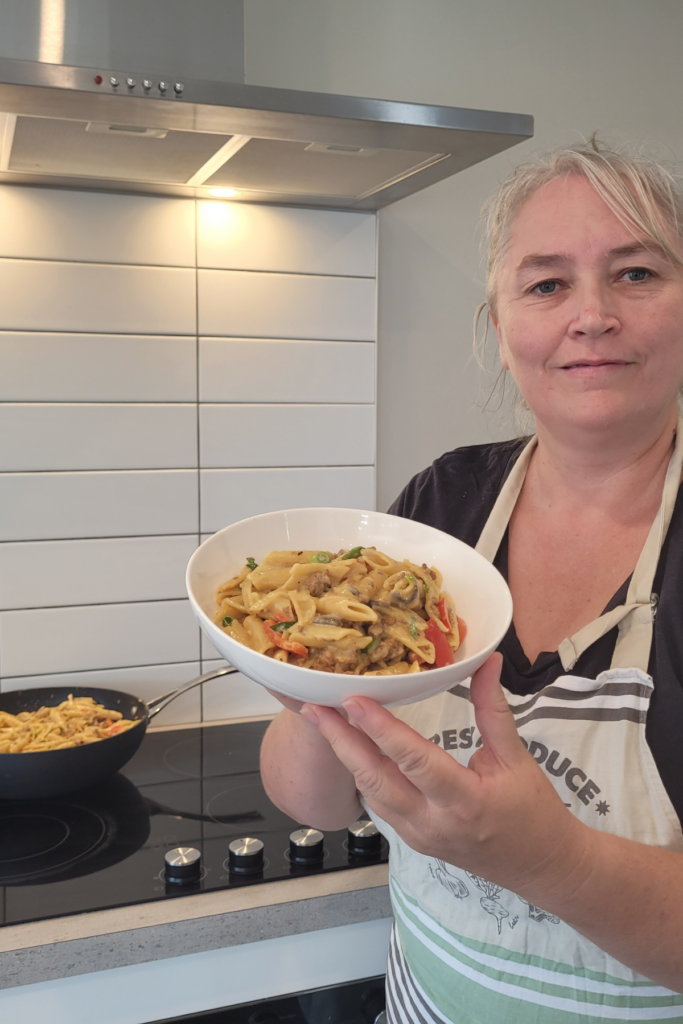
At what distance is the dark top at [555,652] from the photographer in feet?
2.82

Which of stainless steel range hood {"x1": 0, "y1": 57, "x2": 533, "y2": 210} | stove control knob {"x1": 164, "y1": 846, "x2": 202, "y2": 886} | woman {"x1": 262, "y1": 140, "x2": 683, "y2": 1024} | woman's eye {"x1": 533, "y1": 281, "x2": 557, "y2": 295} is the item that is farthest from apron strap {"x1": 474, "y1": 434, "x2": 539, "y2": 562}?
stove control knob {"x1": 164, "y1": 846, "x2": 202, "y2": 886}

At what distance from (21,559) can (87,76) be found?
96cm

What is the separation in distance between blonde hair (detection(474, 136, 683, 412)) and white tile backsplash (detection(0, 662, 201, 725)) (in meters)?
1.16

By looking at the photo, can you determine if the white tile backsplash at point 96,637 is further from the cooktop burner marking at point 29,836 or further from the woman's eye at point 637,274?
the woman's eye at point 637,274

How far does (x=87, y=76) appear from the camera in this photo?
1097 millimetres

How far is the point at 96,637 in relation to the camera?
1777 millimetres

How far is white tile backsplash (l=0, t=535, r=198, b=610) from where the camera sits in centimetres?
171

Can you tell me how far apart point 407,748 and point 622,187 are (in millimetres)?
705

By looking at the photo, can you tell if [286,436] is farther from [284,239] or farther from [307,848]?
[307,848]

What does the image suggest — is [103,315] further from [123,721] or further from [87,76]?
[123,721]

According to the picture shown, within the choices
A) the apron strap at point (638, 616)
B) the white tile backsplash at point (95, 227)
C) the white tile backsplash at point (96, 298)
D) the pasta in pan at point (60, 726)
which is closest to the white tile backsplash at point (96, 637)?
the pasta in pan at point (60, 726)

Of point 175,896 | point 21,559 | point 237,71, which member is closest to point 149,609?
point 21,559

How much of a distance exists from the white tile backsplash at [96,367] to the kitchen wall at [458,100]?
0.47 meters

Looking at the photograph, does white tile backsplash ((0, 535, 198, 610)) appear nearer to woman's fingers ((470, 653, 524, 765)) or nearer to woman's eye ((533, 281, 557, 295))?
woman's eye ((533, 281, 557, 295))
